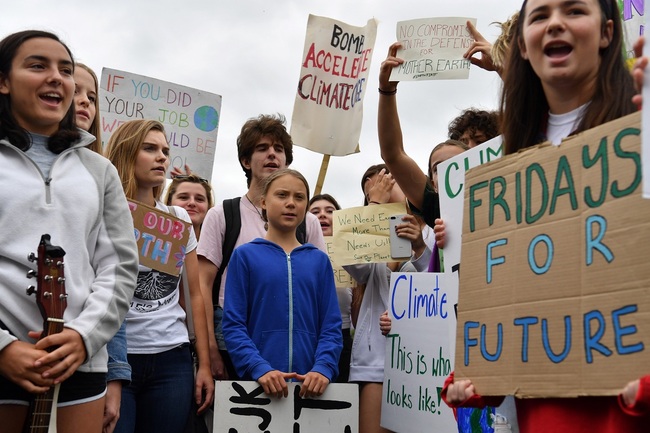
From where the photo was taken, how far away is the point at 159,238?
3.79 m

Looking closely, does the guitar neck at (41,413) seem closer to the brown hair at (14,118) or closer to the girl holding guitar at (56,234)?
the girl holding guitar at (56,234)

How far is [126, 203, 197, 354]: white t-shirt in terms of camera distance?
3695 mm

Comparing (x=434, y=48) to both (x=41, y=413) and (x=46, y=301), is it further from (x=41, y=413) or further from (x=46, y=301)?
(x=41, y=413)

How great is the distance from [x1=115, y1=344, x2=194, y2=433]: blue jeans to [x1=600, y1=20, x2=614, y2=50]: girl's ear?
2.47 m

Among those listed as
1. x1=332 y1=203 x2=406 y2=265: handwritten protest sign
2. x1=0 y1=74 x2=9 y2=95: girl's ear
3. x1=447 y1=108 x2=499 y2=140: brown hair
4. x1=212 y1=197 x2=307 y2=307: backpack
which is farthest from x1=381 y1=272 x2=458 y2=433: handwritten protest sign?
x1=0 y1=74 x2=9 y2=95: girl's ear

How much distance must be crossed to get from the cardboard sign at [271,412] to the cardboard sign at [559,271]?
184 cm

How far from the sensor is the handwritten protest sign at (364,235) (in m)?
4.91

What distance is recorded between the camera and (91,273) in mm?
2725

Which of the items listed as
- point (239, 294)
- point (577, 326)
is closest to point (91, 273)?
point (239, 294)


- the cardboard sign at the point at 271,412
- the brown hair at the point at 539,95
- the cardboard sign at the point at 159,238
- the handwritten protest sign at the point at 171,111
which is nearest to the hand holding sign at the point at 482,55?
the brown hair at the point at 539,95

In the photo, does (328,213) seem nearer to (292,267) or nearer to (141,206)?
(292,267)

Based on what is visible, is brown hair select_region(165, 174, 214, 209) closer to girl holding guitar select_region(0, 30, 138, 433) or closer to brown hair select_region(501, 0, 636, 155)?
girl holding guitar select_region(0, 30, 138, 433)

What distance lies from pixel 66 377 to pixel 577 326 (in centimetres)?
156

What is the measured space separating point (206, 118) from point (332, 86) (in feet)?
3.96
